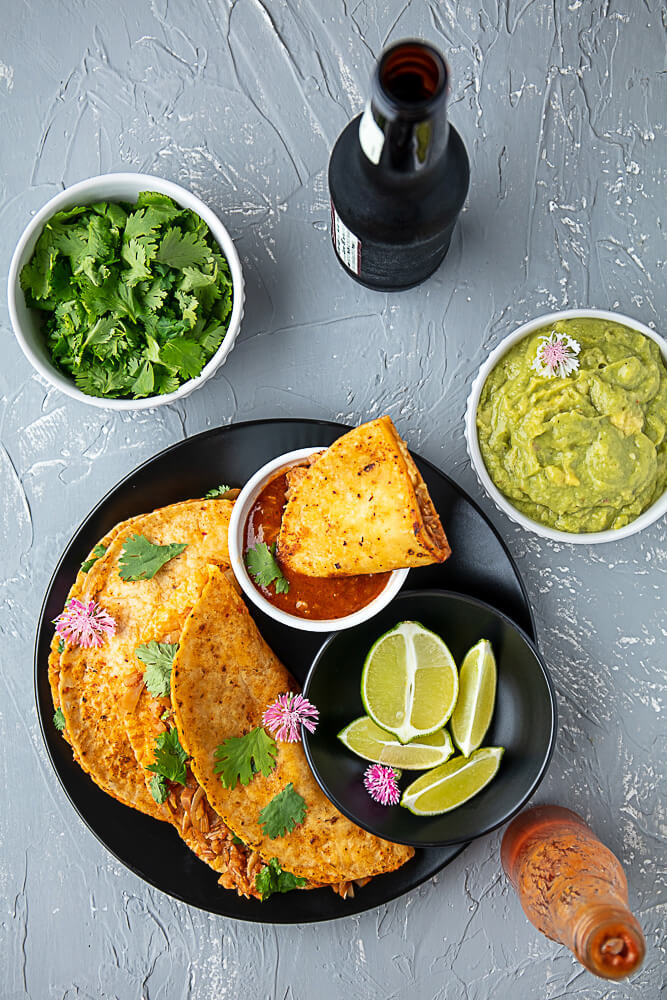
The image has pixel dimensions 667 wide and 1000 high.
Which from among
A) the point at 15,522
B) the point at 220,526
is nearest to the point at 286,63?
the point at 220,526

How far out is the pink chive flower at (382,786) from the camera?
2.27 m

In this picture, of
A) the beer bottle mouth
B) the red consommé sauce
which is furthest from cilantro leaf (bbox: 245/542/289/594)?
the beer bottle mouth

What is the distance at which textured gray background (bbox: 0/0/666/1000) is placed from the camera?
2.53 meters

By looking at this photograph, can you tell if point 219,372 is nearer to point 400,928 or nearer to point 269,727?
point 269,727

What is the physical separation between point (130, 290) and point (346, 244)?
24.0 inches

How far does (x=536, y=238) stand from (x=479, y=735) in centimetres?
153

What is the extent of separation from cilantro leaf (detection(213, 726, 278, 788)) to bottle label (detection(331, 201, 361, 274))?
1.32 m

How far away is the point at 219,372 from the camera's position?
2521 mm

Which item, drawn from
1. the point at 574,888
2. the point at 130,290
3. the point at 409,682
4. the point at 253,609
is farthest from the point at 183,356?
the point at 574,888

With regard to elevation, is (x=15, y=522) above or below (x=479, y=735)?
above

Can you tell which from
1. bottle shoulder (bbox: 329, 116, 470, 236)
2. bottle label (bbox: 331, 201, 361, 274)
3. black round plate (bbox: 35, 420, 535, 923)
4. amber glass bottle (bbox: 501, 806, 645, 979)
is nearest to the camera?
bottle shoulder (bbox: 329, 116, 470, 236)

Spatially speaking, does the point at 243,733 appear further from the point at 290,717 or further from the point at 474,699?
the point at 474,699

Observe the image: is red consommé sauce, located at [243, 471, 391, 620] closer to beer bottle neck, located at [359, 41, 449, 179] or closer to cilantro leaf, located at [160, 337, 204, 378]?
cilantro leaf, located at [160, 337, 204, 378]

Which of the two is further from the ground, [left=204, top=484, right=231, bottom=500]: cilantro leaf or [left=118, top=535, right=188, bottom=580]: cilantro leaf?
[left=204, top=484, right=231, bottom=500]: cilantro leaf
